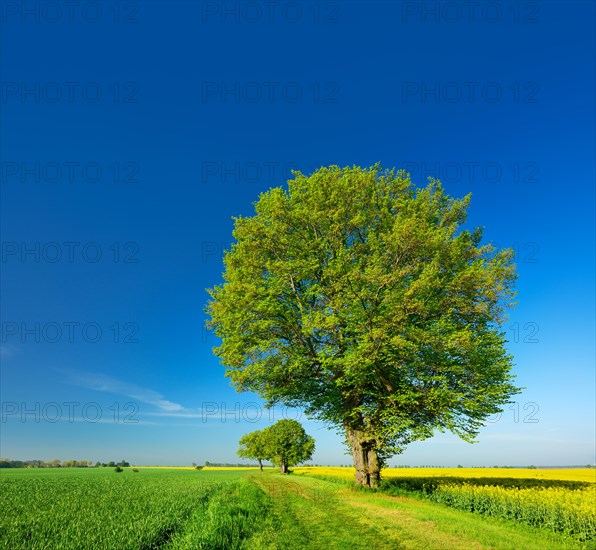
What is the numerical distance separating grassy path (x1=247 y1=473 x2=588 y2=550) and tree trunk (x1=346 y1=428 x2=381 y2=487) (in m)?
5.01

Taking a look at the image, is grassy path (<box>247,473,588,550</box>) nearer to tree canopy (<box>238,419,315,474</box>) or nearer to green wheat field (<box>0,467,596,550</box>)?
green wheat field (<box>0,467,596,550</box>)

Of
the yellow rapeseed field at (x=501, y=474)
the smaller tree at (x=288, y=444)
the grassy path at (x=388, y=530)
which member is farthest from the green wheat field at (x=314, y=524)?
the smaller tree at (x=288, y=444)

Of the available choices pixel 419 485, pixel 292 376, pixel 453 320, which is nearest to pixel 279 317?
pixel 292 376

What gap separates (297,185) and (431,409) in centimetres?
1485

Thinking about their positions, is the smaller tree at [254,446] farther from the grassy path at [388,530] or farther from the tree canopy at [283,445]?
the grassy path at [388,530]

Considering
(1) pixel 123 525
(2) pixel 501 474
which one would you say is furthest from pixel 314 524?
(2) pixel 501 474

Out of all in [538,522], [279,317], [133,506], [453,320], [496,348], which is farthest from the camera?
[279,317]

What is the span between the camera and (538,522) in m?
12.1

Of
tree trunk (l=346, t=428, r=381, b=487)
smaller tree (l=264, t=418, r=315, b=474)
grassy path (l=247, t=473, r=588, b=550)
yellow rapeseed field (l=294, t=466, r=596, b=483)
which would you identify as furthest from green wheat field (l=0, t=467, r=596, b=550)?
smaller tree (l=264, t=418, r=315, b=474)

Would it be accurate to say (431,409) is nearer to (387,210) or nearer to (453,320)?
(453,320)

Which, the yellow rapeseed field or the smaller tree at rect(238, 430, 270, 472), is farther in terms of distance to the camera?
the smaller tree at rect(238, 430, 270, 472)

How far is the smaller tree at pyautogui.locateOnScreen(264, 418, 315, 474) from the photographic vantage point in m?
63.6

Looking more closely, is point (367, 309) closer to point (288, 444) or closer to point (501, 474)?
point (501, 474)

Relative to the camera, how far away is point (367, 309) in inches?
725
